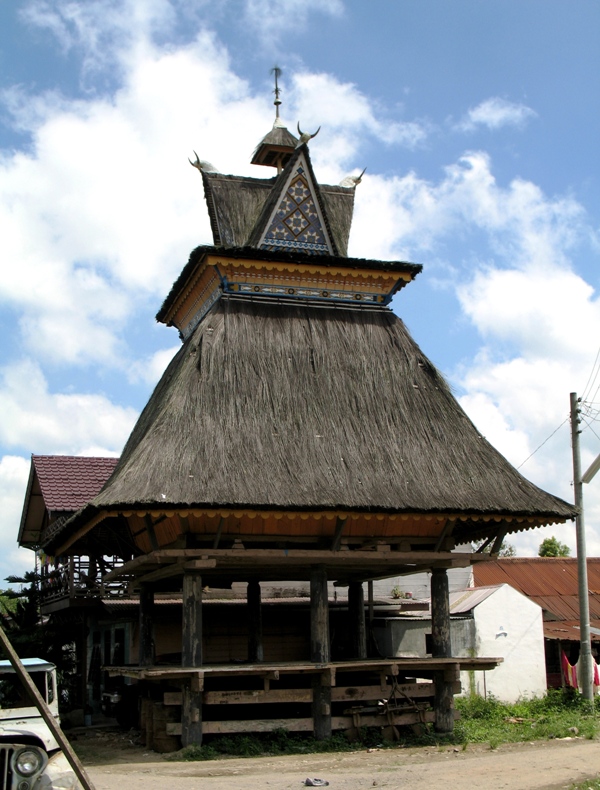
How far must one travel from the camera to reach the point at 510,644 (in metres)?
24.9

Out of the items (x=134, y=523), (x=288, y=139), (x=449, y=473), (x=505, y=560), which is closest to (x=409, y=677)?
(x=449, y=473)

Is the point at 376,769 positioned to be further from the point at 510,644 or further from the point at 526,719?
the point at 510,644

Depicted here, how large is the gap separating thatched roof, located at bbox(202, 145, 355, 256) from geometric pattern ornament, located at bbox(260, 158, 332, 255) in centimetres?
18

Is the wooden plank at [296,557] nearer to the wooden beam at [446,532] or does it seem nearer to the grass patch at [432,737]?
the wooden beam at [446,532]

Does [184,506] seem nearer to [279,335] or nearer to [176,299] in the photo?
[279,335]

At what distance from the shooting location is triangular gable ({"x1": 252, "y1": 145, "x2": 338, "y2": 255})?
19.4 m

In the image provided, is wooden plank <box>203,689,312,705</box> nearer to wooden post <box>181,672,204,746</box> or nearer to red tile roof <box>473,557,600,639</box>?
wooden post <box>181,672,204,746</box>

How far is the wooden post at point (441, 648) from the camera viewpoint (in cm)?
1611

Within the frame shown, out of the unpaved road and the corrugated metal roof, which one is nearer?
the unpaved road

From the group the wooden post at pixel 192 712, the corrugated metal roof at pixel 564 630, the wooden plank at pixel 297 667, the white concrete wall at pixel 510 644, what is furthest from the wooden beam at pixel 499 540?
the corrugated metal roof at pixel 564 630

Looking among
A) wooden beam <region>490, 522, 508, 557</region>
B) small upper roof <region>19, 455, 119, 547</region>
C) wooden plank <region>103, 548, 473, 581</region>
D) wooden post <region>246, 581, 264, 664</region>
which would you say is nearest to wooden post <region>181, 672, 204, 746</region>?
wooden plank <region>103, 548, 473, 581</region>

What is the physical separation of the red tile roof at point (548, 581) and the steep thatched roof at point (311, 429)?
46.0 feet

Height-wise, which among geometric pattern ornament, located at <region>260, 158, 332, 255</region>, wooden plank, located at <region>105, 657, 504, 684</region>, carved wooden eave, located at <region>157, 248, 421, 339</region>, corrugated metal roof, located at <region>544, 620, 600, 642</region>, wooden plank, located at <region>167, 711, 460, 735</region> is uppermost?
geometric pattern ornament, located at <region>260, 158, 332, 255</region>

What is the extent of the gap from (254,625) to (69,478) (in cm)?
779
